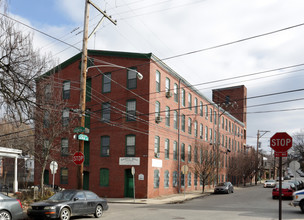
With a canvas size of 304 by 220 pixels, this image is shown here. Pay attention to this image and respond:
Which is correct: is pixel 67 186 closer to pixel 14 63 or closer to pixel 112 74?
pixel 112 74

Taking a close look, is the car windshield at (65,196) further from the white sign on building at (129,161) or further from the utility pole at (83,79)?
the white sign on building at (129,161)

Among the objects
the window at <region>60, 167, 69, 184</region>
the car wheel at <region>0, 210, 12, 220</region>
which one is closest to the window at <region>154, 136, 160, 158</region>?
the window at <region>60, 167, 69, 184</region>

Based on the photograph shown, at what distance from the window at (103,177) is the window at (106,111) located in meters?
5.03

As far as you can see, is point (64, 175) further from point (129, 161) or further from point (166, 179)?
point (166, 179)

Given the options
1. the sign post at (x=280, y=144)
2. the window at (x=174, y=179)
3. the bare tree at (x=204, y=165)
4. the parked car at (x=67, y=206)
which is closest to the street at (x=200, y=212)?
the parked car at (x=67, y=206)

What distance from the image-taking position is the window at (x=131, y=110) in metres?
32.4

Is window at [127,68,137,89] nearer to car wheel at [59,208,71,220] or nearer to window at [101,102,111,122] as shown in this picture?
window at [101,102,111,122]

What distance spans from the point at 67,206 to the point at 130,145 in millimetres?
17875

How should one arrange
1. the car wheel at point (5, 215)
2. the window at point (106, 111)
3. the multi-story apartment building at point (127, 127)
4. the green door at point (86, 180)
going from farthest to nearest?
the green door at point (86, 180), the window at point (106, 111), the multi-story apartment building at point (127, 127), the car wheel at point (5, 215)

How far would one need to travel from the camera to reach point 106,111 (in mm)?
34031

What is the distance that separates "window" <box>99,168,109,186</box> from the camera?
32.8 metres

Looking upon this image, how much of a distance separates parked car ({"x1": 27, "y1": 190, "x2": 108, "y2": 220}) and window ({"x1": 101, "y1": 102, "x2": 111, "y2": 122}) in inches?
697

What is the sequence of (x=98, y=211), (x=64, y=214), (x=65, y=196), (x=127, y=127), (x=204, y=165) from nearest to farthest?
(x=64, y=214), (x=65, y=196), (x=98, y=211), (x=127, y=127), (x=204, y=165)

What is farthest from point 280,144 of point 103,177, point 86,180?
point 86,180
